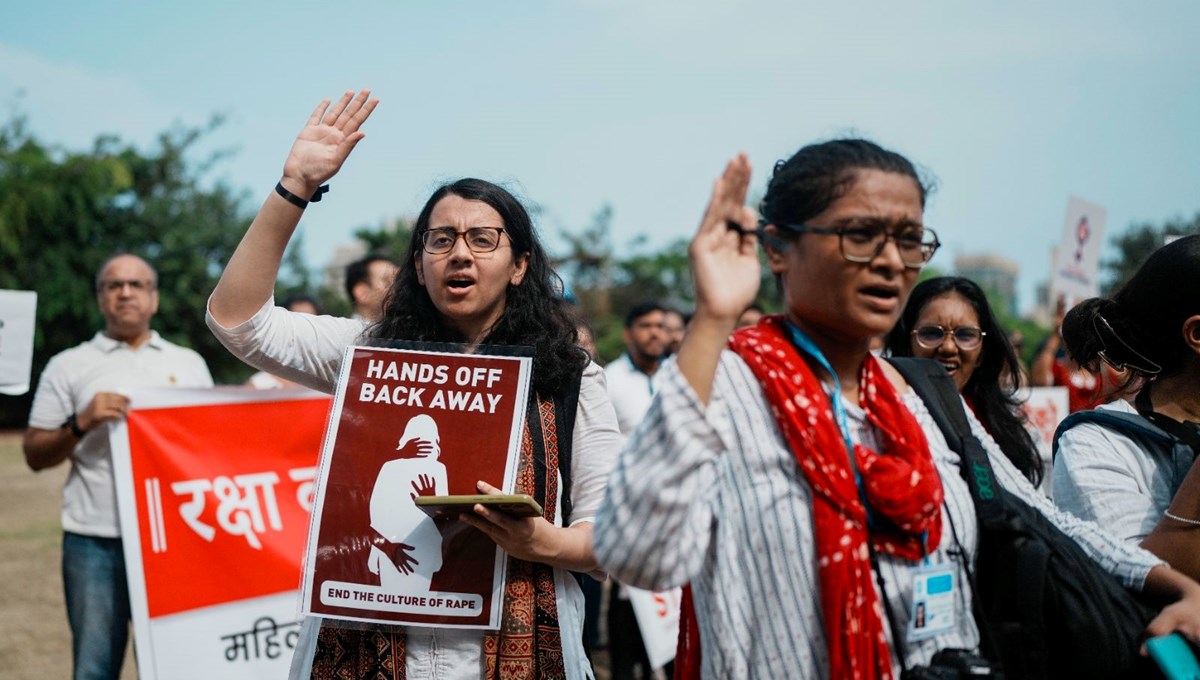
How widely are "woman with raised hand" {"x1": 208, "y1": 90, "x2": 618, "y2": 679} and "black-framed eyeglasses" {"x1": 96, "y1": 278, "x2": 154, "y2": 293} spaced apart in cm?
282

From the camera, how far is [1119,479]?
2518 millimetres

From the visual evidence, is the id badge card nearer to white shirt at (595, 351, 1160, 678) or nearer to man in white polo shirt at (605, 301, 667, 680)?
white shirt at (595, 351, 1160, 678)

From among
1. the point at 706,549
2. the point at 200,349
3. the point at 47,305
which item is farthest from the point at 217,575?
the point at 200,349

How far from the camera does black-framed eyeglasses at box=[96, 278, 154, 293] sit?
520cm

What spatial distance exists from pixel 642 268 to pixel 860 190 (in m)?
36.6

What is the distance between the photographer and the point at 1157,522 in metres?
2.45

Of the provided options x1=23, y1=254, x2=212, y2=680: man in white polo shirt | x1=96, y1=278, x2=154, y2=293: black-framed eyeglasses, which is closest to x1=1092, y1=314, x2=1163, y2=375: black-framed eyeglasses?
x1=23, y1=254, x2=212, y2=680: man in white polo shirt

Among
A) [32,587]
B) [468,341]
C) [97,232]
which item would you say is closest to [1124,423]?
[468,341]

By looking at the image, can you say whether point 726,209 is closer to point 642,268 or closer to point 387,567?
point 387,567

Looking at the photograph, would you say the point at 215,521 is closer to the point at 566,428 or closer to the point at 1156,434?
the point at 566,428

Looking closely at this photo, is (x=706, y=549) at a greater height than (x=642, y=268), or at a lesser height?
lesser

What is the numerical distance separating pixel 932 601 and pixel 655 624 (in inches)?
196

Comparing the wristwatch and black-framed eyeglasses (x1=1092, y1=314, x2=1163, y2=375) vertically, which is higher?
the wristwatch

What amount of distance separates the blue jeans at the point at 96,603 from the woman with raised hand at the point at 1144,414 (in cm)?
392
